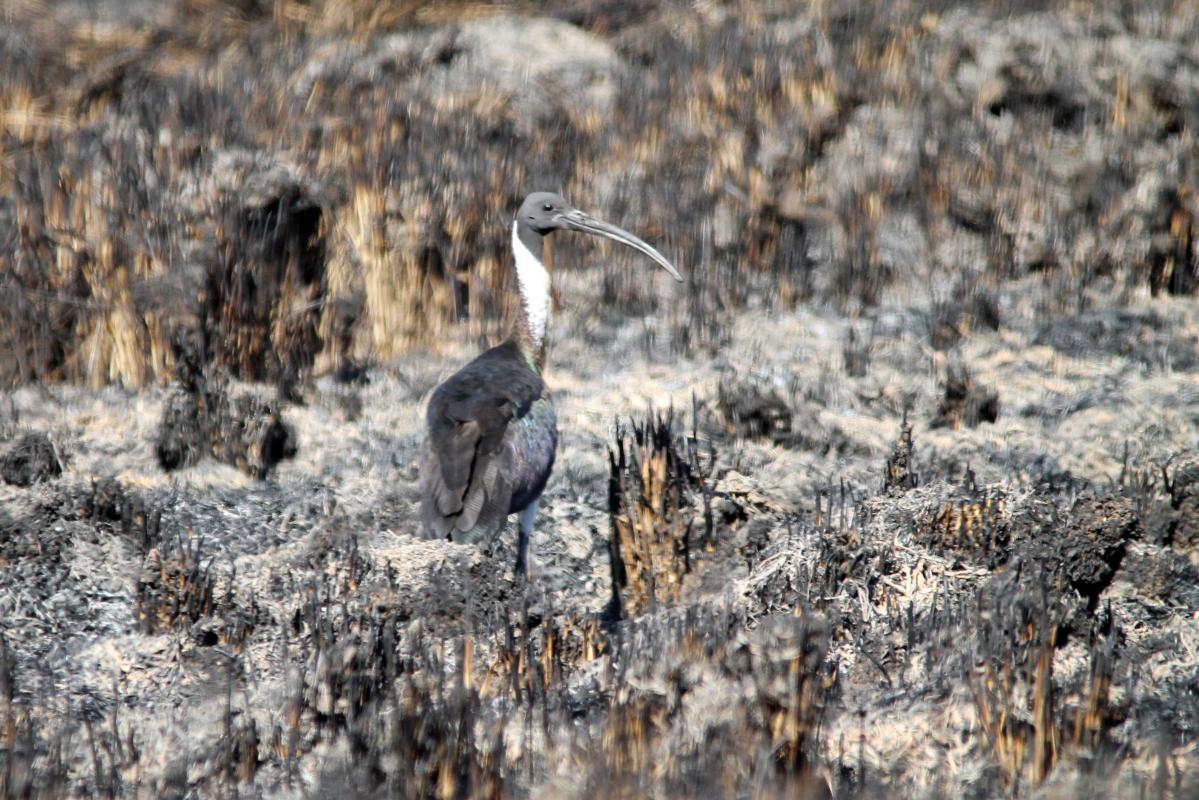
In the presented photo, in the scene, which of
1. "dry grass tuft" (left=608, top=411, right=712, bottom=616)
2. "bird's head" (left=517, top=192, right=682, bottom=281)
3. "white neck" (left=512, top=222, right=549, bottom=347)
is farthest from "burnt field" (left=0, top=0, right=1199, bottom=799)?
"bird's head" (left=517, top=192, right=682, bottom=281)

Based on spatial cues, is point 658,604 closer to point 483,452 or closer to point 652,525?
point 652,525

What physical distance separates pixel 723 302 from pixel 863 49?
11.6 feet

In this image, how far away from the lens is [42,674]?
198 inches

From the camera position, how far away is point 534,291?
6.46 m

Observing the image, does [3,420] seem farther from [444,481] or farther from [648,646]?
[648,646]

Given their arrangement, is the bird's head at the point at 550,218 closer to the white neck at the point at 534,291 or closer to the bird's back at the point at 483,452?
the white neck at the point at 534,291

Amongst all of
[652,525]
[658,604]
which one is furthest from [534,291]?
[658,604]

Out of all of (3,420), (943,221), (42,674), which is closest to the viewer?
(42,674)

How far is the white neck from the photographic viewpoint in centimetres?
638

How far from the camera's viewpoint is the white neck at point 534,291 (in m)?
6.38

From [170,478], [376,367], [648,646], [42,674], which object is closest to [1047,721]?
[648,646]

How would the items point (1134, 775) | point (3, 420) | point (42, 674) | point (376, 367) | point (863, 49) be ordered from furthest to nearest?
point (863, 49) < point (376, 367) < point (3, 420) < point (42, 674) < point (1134, 775)

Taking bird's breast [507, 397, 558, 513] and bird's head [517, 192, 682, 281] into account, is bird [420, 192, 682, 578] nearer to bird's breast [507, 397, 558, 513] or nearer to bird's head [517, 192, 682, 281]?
bird's breast [507, 397, 558, 513]

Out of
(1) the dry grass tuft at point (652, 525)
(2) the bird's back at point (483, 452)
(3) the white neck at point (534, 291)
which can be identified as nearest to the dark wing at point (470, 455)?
(2) the bird's back at point (483, 452)
